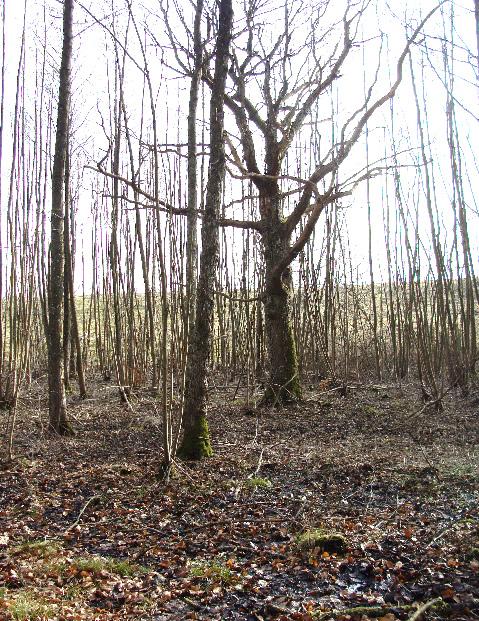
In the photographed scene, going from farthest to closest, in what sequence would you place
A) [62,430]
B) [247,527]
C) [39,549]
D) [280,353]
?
[280,353]
[62,430]
[247,527]
[39,549]

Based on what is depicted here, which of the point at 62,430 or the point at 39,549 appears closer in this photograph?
the point at 39,549

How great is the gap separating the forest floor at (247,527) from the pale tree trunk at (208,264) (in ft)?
1.52

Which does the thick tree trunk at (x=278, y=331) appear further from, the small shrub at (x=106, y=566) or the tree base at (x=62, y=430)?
the small shrub at (x=106, y=566)

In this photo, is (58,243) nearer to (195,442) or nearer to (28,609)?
(195,442)

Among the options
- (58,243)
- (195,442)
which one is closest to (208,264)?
(195,442)

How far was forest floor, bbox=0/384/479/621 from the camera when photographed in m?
3.00

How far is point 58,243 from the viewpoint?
697 cm

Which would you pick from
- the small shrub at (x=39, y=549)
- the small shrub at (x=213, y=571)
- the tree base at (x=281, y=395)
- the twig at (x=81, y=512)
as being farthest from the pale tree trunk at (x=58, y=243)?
the small shrub at (x=213, y=571)

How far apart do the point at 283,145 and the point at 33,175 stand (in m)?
4.29

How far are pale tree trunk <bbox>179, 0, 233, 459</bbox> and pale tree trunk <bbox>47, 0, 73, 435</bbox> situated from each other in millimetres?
2224

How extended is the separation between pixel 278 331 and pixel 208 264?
4026 mm

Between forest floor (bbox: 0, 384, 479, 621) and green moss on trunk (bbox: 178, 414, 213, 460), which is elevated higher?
green moss on trunk (bbox: 178, 414, 213, 460)

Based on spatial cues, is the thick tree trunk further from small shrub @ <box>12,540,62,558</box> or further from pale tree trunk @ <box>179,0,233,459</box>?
small shrub @ <box>12,540,62,558</box>

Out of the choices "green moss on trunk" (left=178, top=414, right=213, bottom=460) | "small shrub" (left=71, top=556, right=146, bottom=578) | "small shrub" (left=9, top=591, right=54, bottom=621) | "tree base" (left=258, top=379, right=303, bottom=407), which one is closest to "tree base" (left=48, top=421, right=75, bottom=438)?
"green moss on trunk" (left=178, top=414, right=213, bottom=460)
